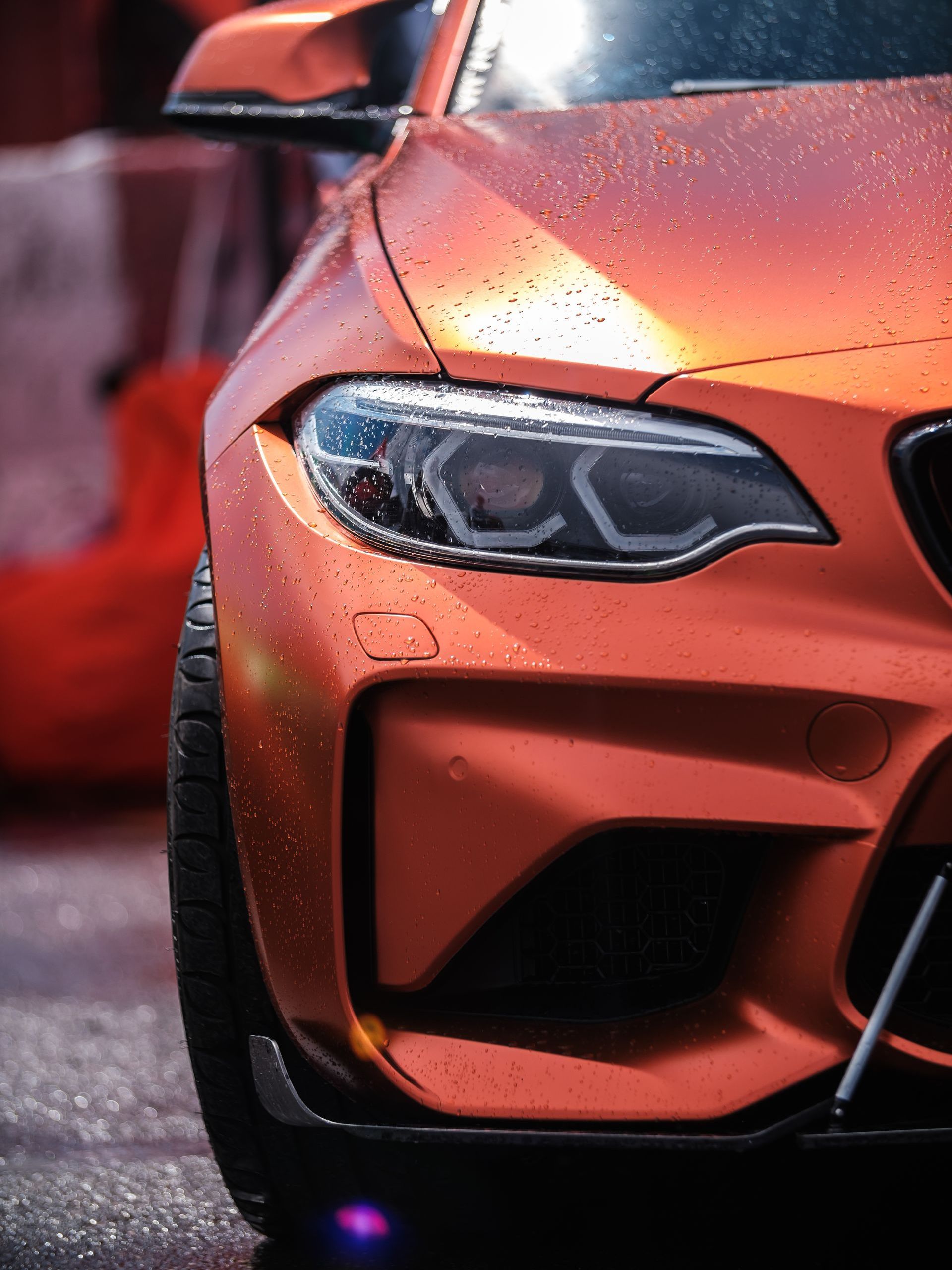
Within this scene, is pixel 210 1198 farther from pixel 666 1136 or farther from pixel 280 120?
pixel 280 120

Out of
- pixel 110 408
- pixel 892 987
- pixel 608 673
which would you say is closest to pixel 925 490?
pixel 608 673

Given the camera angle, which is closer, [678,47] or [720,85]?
[720,85]

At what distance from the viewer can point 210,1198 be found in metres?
1.82

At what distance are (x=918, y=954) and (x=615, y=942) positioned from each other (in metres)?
0.27

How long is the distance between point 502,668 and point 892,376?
42 cm

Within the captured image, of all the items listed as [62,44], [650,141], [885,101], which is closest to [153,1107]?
[650,141]

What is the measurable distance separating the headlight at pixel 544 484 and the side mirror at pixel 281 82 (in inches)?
34.9

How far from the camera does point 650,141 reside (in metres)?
1.63

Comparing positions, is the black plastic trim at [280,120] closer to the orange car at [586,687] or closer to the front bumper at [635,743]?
the orange car at [586,687]

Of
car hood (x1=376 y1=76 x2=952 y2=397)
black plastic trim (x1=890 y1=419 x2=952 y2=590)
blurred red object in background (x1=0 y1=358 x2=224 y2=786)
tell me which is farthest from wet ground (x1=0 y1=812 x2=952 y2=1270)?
blurred red object in background (x1=0 y1=358 x2=224 y2=786)

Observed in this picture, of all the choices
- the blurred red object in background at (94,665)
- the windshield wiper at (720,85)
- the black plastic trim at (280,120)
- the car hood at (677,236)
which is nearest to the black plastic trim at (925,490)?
the car hood at (677,236)

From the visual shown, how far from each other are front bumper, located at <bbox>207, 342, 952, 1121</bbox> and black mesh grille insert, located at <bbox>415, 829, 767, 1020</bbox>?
3 cm

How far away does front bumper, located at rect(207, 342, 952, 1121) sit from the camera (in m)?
1.17

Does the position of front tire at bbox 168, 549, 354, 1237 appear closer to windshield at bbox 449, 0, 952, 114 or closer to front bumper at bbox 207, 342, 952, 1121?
front bumper at bbox 207, 342, 952, 1121
